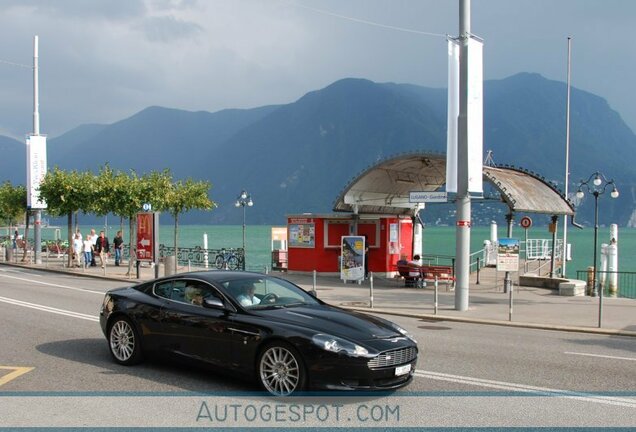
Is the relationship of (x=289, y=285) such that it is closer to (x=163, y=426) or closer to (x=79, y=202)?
(x=163, y=426)

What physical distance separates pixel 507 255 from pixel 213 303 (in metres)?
14.7

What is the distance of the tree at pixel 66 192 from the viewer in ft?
105

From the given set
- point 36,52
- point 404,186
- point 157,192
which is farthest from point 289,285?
point 36,52

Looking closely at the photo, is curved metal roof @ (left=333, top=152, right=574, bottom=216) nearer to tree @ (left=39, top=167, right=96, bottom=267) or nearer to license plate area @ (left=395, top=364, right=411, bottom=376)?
tree @ (left=39, top=167, right=96, bottom=267)

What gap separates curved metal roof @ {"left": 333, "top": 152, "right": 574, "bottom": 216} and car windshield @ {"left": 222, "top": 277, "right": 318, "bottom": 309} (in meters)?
14.2

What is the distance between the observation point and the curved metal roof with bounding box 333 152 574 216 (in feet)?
74.7

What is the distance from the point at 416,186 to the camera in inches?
1180

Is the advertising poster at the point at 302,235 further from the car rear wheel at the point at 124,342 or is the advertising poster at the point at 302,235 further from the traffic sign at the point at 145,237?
the car rear wheel at the point at 124,342

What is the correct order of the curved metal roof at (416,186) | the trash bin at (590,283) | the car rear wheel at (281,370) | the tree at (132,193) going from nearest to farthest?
the car rear wheel at (281,370)
the curved metal roof at (416,186)
the trash bin at (590,283)
the tree at (132,193)

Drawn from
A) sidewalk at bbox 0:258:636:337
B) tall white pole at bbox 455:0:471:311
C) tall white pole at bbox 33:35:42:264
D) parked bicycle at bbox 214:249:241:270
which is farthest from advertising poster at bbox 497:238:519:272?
tall white pole at bbox 33:35:42:264

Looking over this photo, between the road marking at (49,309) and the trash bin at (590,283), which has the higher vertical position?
the road marking at (49,309)

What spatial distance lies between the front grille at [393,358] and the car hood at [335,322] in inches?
8.7

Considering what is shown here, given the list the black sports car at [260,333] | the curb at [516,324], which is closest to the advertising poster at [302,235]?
the curb at [516,324]

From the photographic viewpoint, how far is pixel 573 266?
6362 cm
